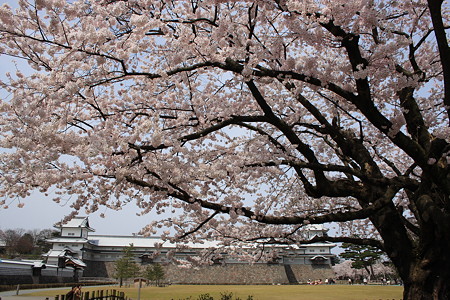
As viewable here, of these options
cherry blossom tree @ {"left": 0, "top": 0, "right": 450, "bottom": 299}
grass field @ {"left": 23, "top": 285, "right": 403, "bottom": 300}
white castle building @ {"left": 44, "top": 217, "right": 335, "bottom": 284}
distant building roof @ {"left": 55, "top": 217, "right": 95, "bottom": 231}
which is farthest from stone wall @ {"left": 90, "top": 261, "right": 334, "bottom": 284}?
cherry blossom tree @ {"left": 0, "top": 0, "right": 450, "bottom": 299}

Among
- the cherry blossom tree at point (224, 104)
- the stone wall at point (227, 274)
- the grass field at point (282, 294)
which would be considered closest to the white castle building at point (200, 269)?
the stone wall at point (227, 274)

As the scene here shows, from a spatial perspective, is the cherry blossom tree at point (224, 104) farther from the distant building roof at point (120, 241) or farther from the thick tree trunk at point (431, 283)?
the distant building roof at point (120, 241)

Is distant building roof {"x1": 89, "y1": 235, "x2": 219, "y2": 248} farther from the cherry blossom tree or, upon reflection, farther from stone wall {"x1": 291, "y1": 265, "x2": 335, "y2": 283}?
the cherry blossom tree

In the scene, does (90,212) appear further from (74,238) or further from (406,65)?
(74,238)

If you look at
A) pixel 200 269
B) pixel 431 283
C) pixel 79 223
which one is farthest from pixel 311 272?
pixel 431 283

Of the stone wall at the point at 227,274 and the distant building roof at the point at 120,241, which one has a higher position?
the distant building roof at the point at 120,241

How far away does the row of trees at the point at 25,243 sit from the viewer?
4822 centimetres

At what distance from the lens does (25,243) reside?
49.8 meters

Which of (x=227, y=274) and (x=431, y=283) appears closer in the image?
(x=431, y=283)

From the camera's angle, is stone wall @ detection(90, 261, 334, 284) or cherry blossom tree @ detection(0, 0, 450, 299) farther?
stone wall @ detection(90, 261, 334, 284)

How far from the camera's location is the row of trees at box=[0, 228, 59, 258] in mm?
48219

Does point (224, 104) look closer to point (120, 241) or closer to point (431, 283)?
point (431, 283)

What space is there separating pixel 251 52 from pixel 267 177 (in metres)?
4.64

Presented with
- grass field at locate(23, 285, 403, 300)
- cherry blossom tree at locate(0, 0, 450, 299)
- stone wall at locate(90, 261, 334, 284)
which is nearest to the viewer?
cherry blossom tree at locate(0, 0, 450, 299)
